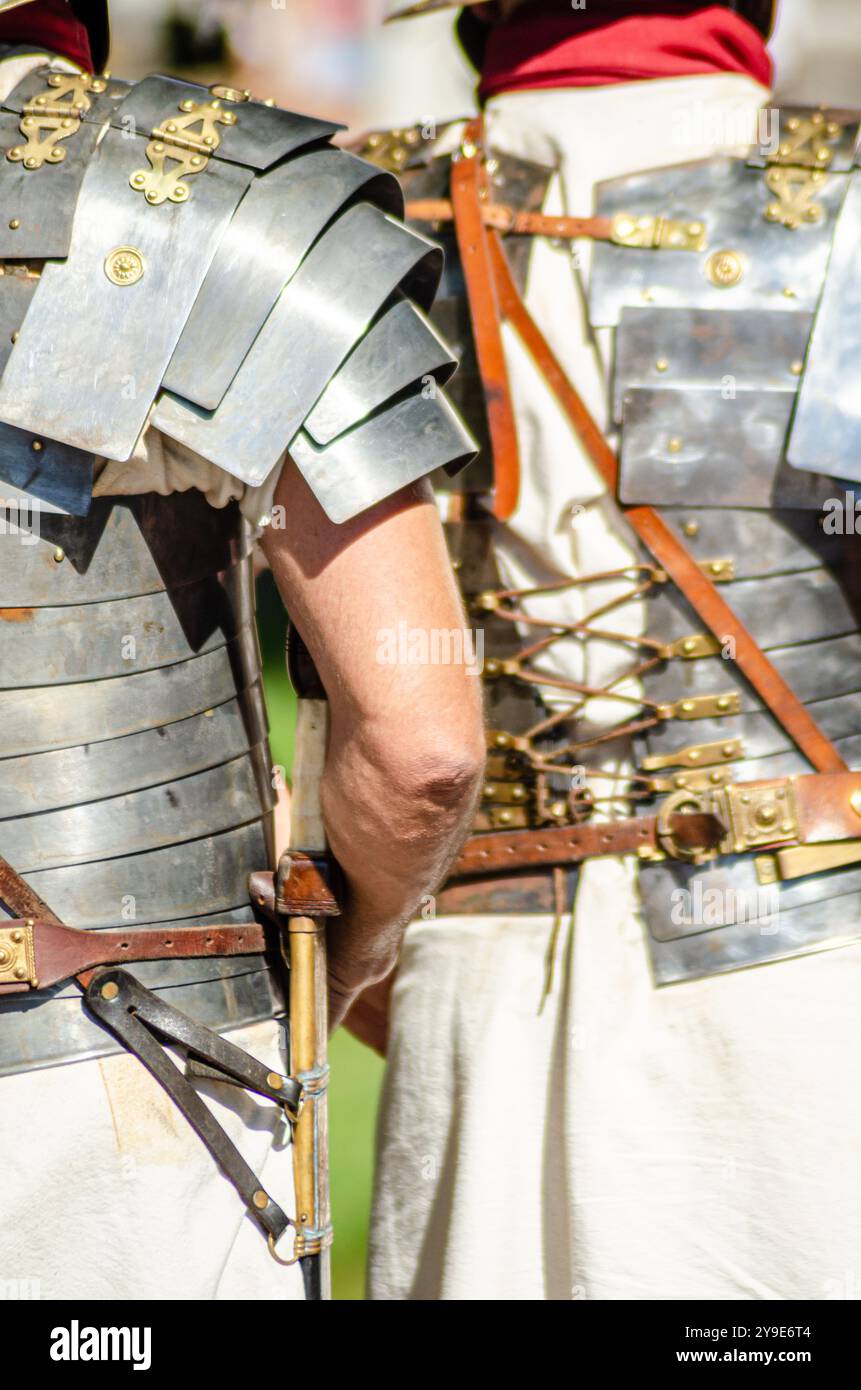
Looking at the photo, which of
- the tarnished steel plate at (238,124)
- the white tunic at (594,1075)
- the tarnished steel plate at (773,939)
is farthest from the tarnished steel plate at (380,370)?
the tarnished steel plate at (773,939)

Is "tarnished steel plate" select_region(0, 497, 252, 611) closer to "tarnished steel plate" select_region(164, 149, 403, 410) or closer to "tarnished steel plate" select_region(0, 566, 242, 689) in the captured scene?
"tarnished steel plate" select_region(0, 566, 242, 689)

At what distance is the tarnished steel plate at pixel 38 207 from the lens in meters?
1.65

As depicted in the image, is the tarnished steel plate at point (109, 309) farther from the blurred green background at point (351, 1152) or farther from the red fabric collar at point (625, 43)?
the blurred green background at point (351, 1152)

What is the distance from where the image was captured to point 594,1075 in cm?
237

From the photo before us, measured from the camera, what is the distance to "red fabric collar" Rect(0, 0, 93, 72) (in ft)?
5.99

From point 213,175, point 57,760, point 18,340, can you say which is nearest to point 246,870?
point 57,760

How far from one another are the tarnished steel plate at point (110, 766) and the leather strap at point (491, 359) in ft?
2.71

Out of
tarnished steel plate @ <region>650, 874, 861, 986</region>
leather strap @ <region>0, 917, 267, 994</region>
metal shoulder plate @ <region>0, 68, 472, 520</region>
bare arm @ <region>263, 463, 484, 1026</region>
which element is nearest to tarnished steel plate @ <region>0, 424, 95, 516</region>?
metal shoulder plate @ <region>0, 68, 472, 520</region>

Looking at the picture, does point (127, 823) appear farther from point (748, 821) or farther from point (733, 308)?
point (733, 308)

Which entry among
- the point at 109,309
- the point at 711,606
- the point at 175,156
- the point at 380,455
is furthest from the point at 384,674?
the point at 711,606
